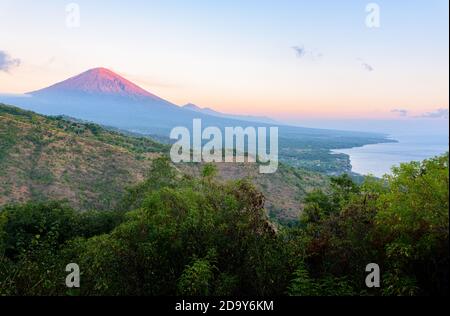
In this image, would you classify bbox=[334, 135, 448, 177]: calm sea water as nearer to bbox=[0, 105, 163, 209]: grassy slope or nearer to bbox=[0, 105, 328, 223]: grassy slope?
bbox=[0, 105, 328, 223]: grassy slope

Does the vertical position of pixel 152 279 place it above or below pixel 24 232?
above

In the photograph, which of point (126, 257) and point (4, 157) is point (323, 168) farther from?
point (126, 257)

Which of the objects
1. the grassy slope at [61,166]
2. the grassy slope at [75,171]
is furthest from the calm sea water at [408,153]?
the grassy slope at [61,166]

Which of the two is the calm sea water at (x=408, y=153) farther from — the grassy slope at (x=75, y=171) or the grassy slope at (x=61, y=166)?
the grassy slope at (x=61, y=166)

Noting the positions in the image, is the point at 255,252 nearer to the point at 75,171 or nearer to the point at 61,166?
the point at 75,171

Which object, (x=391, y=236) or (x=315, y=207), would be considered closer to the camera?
(x=391, y=236)
